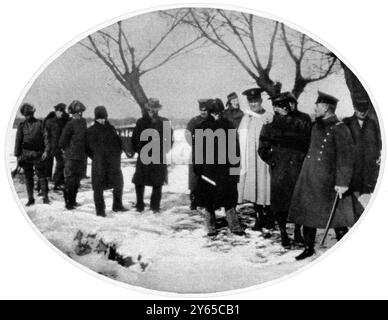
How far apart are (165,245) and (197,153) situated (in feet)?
1.35

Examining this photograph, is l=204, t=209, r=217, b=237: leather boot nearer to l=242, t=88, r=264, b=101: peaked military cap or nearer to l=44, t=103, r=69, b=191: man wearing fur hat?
l=242, t=88, r=264, b=101: peaked military cap

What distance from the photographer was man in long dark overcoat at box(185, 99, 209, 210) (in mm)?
2803

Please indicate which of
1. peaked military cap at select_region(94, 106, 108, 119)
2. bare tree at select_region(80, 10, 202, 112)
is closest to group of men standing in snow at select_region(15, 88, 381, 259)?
peaked military cap at select_region(94, 106, 108, 119)

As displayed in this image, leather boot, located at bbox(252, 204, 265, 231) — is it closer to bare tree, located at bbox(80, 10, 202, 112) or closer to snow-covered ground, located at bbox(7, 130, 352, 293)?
snow-covered ground, located at bbox(7, 130, 352, 293)

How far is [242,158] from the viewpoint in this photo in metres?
2.84

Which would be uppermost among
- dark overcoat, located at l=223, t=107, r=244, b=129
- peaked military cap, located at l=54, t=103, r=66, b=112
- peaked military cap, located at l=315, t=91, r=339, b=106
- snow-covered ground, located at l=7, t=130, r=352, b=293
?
peaked military cap, located at l=315, t=91, r=339, b=106

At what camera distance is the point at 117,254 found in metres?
2.83

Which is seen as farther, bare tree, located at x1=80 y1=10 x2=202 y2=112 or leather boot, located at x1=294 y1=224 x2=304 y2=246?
leather boot, located at x1=294 y1=224 x2=304 y2=246

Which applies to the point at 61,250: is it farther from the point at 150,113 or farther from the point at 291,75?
the point at 291,75

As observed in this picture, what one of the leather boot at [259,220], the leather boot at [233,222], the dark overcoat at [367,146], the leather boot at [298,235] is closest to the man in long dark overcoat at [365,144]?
the dark overcoat at [367,146]

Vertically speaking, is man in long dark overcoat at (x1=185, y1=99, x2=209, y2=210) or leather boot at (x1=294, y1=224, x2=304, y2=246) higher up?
man in long dark overcoat at (x1=185, y1=99, x2=209, y2=210)

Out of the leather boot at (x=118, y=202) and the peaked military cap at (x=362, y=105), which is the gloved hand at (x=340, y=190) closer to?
the peaked military cap at (x=362, y=105)

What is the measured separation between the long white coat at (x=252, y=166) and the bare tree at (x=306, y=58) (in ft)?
0.69

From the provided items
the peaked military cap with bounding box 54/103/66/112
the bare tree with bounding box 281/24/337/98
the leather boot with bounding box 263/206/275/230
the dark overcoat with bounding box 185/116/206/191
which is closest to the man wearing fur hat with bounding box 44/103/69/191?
the peaked military cap with bounding box 54/103/66/112
